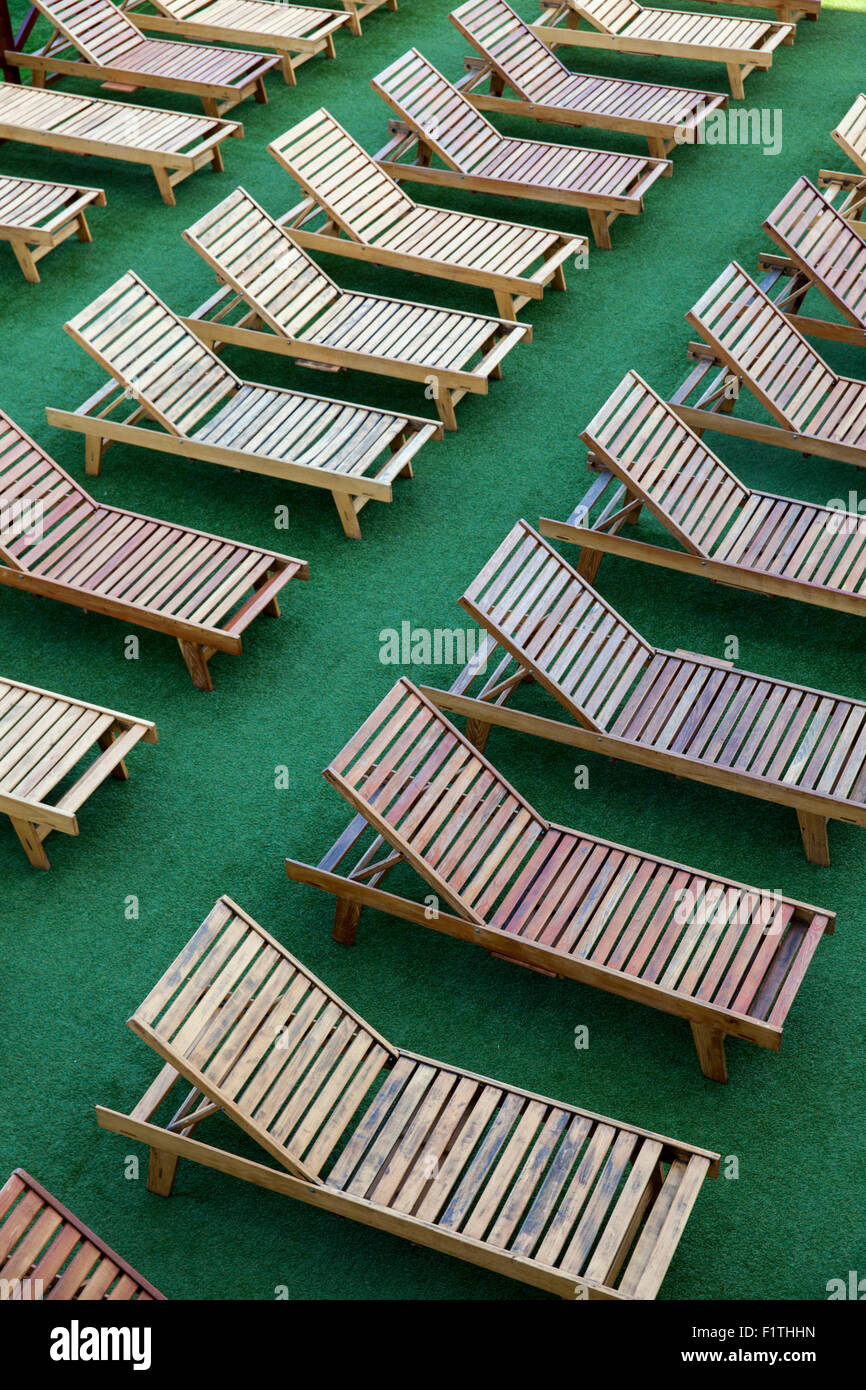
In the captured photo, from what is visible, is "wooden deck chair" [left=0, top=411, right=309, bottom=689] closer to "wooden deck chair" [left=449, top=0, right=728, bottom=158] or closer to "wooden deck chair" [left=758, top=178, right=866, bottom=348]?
"wooden deck chair" [left=758, top=178, right=866, bottom=348]

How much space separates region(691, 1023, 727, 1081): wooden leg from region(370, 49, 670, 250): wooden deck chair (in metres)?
6.08

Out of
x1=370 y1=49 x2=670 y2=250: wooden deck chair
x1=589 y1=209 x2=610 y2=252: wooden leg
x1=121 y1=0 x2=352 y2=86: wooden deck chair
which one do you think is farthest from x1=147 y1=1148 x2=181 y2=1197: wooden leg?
x1=121 y1=0 x2=352 y2=86: wooden deck chair

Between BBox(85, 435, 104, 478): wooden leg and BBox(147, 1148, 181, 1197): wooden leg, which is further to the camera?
BBox(85, 435, 104, 478): wooden leg

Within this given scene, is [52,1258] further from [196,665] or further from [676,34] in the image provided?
[676,34]

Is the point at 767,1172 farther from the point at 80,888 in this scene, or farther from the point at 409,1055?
the point at 80,888

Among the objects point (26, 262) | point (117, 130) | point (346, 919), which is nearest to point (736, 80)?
point (117, 130)

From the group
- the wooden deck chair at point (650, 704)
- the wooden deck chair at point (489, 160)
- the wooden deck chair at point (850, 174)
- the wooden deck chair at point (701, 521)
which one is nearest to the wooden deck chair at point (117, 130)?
the wooden deck chair at point (489, 160)

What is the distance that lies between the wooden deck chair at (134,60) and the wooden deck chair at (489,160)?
1.45 meters

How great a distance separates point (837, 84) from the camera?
12.0 meters

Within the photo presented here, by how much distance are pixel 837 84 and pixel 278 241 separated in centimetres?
555

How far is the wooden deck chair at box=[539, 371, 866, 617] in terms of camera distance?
730 centimetres

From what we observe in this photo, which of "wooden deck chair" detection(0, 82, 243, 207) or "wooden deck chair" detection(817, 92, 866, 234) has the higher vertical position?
"wooden deck chair" detection(817, 92, 866, 234)

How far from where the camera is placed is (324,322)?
885cm
